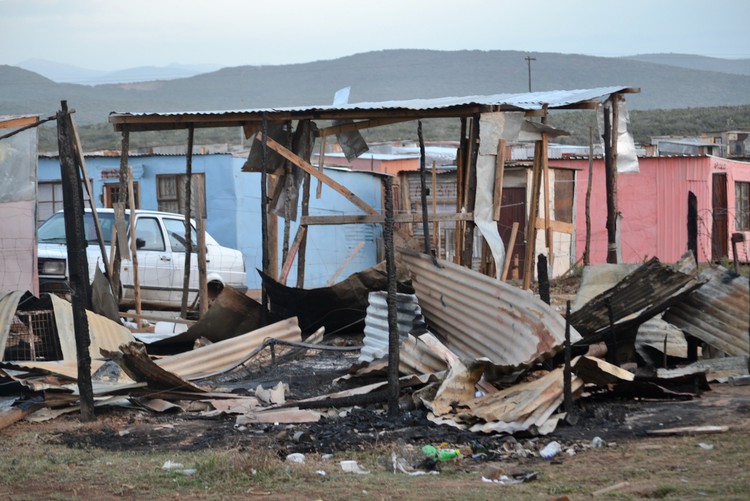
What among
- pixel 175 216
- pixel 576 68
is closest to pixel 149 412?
pixel 175 216

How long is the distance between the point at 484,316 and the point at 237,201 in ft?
41.4

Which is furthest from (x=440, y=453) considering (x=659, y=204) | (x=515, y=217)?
(x=659, y=204)

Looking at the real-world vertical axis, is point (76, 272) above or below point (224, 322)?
above

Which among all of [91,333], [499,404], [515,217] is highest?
[515,217]

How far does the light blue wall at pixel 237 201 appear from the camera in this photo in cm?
2150

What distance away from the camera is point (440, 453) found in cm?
662

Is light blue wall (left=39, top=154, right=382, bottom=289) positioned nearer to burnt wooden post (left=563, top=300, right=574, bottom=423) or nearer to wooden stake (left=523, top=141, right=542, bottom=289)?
wooden stake (left=523, top=141, right=542, bottom=289)

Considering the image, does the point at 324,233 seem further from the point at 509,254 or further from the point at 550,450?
the point at 550,450

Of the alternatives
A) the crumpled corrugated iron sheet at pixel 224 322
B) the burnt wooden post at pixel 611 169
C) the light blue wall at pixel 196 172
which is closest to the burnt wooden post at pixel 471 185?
the burnt wooden post at pixel 611 169

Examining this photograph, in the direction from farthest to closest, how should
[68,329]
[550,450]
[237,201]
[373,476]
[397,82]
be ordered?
[397,82] < [237,201] < [68,329] < [550,450] < [373,476]

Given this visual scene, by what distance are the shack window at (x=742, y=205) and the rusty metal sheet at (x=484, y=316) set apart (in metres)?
18.4

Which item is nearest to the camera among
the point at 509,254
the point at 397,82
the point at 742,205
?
the point at 509,254

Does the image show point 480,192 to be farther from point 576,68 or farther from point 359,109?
point 576,68

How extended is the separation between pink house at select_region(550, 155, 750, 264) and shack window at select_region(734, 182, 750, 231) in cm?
45
